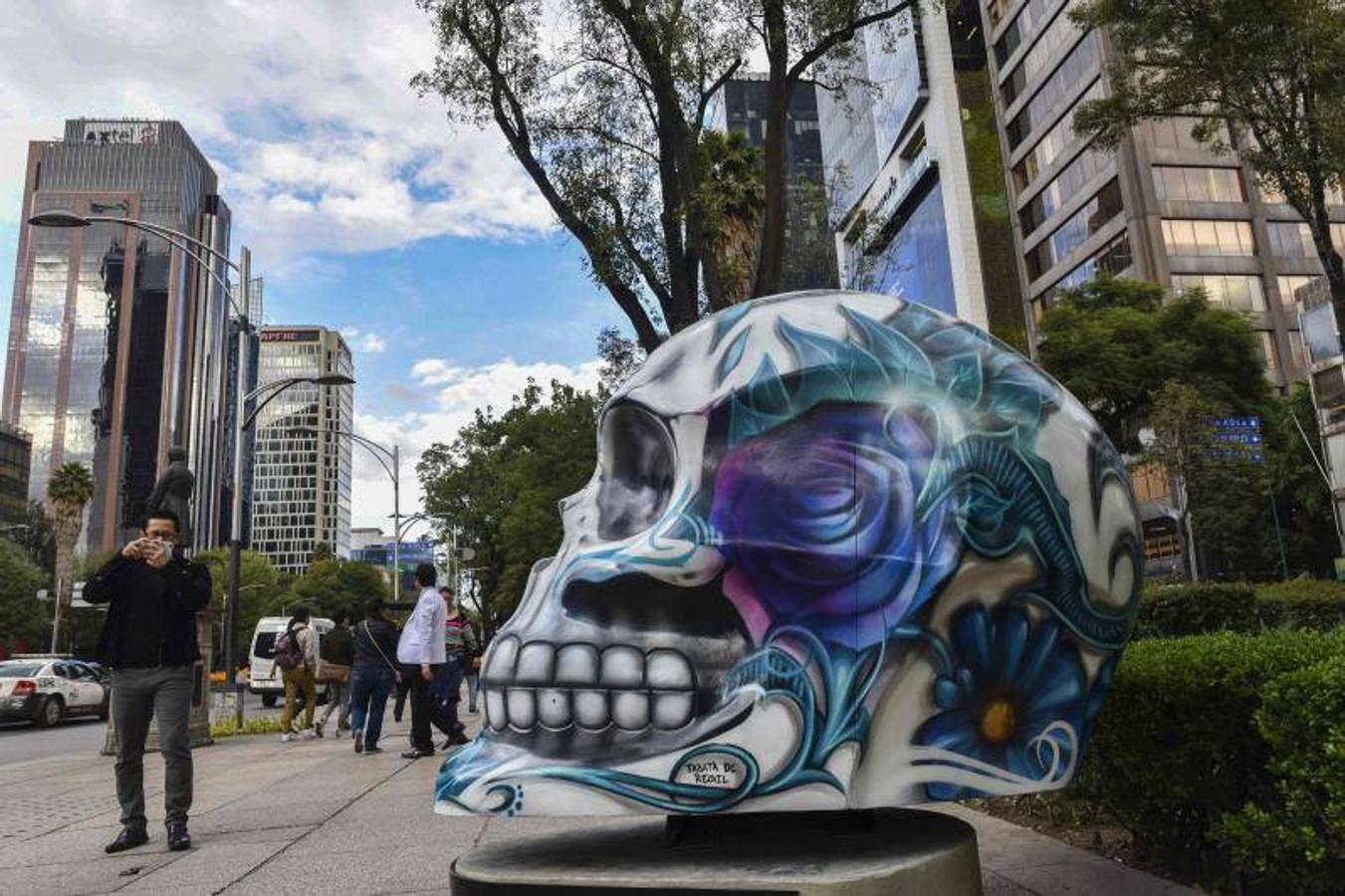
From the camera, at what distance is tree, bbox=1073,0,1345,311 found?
12.6m

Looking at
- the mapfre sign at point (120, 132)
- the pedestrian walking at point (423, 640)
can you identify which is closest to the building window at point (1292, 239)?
the pedestrian walking at point (423, 640)

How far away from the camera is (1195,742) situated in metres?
3.43

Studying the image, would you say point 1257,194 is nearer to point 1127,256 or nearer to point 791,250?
point 1127,256

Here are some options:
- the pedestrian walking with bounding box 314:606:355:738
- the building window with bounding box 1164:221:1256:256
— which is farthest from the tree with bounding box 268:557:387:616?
the pedestrian walking with bounding box 314:606:355:738

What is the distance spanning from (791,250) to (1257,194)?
120ft

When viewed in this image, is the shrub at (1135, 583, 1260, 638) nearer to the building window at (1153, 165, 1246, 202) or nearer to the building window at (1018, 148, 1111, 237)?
the building window at (1018, 148, 1111, 237)

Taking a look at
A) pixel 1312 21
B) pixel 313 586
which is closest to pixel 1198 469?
pixel 1312 21

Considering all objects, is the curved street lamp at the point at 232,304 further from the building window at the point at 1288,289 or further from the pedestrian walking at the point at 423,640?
the building window at the point at 1288,289

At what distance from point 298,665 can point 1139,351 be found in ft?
82.8

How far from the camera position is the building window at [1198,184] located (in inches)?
1601

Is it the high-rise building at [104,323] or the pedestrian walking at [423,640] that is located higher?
the high-rise building at [104,323]

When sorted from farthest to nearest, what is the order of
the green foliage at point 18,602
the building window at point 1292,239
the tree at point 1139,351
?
1. the green foliage at point 18,602
2. the building window at point 1292,239
3. the tree at point 1139,351

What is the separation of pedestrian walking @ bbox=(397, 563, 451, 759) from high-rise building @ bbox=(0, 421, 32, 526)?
73.5 meters

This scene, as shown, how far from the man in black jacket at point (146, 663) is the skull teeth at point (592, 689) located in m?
3.36
